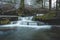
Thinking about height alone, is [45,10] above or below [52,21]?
above

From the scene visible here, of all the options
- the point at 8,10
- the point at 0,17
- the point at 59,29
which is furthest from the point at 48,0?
the point at 0,17

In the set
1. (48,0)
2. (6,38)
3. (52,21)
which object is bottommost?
(6,38)

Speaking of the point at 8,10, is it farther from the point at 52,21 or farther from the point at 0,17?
the point at 52,21

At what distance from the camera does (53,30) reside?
5.80 meters

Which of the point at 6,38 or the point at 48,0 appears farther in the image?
the point at 48,0

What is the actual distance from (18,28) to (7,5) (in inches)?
39.3

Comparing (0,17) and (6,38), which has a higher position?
(0,17)

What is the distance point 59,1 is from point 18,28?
75.3 inches

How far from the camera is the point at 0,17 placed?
5.91 meters

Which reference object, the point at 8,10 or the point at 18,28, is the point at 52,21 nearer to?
the point at 18,28

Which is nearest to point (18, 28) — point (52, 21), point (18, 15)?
point (18, 15)

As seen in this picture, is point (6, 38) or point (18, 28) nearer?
point (6, 38)

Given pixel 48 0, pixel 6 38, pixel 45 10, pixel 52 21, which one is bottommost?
pixel 6 38

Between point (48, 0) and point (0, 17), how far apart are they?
77.8 inches
